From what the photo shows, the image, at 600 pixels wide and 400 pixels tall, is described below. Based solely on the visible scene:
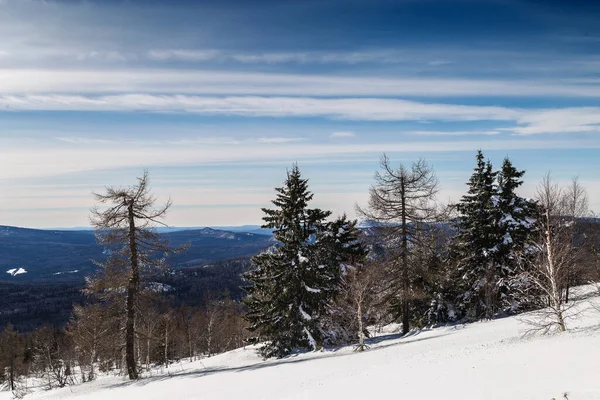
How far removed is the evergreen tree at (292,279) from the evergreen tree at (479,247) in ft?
40.7

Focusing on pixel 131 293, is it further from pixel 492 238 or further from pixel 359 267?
pixel 492 238

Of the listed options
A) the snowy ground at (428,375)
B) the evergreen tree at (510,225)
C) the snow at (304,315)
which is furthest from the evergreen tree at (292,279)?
the evergreen tree at (510,225)

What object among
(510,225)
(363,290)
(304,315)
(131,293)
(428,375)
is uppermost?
(510,225)

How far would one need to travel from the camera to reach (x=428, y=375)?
1686 centimetres

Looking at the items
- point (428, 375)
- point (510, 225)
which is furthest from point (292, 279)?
point (510, 225)

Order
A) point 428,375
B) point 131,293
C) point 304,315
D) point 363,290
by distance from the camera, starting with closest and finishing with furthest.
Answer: point 428,375 → point 131,293 → point 363,290 → point 304,315

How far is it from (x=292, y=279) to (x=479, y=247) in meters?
17.0

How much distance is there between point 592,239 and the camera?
144ft

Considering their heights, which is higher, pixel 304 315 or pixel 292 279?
pixel 292 279

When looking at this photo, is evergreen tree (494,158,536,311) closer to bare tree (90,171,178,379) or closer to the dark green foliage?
the dark green foliage

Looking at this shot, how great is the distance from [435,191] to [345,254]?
10551mm

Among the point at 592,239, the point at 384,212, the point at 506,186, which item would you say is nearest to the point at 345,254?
the point at 384,212

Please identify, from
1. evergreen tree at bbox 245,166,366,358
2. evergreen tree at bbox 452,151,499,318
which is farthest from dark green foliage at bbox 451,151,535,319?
evergreen tree at bbox 245,166,366,358

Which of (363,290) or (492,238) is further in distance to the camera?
(492,238)
